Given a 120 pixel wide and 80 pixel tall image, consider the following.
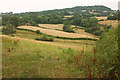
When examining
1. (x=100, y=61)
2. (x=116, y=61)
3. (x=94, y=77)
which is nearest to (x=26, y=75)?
(x=94, y=77)

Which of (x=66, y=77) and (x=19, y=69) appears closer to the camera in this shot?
(x=66, y=77)

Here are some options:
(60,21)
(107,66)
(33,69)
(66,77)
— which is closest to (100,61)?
(107,66)

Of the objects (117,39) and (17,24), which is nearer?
(117,39)

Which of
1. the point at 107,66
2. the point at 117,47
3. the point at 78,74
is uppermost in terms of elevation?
the point at 117,47

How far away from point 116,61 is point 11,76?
3.18 m

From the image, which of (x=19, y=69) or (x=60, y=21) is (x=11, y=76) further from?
(x=60, y=21)

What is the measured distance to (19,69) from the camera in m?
4.73

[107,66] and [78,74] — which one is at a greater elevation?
[107,66]

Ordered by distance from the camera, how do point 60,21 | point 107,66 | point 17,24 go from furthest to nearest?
point 60,21 < point 17,24 < point 107,66

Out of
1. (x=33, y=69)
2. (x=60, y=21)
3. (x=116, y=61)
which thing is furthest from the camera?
(x=60, y=21)

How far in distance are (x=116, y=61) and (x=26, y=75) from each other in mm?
2794

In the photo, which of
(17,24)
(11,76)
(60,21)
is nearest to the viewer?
(11,76)

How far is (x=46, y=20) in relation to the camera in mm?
105875

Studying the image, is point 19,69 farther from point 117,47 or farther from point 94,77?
point 117,47
